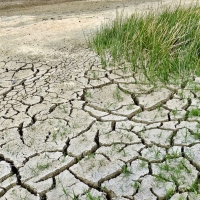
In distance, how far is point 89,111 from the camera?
353 cm

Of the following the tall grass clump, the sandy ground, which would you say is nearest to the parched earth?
the tall grass clump

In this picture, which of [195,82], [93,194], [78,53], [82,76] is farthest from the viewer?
[78,53]

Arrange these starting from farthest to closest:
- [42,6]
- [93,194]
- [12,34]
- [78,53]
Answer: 1. [42,6]
2. [12,34]
3. [78,53]
4. [93,194]

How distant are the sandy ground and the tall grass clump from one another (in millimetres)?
685

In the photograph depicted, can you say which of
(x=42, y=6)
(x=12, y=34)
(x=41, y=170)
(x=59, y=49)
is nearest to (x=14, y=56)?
(x=59, y=49)

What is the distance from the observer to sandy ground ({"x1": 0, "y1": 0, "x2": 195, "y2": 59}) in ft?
17.8

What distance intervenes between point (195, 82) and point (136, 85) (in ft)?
1.69

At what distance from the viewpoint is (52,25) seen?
6645mm

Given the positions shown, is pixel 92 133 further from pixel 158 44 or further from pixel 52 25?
pixel 52 25

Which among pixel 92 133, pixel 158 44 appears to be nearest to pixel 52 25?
pixel 158 44

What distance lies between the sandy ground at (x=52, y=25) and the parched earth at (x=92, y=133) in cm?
48

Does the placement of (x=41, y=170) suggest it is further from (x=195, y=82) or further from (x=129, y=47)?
(x=129, y=47)

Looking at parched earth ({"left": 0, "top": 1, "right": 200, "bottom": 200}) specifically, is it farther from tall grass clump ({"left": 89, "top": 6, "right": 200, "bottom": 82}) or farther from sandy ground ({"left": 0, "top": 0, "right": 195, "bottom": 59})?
sandy ground ({"left": 0, "top": 0, "right": 195, "bottom": 59})

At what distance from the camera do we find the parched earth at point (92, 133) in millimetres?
2604
